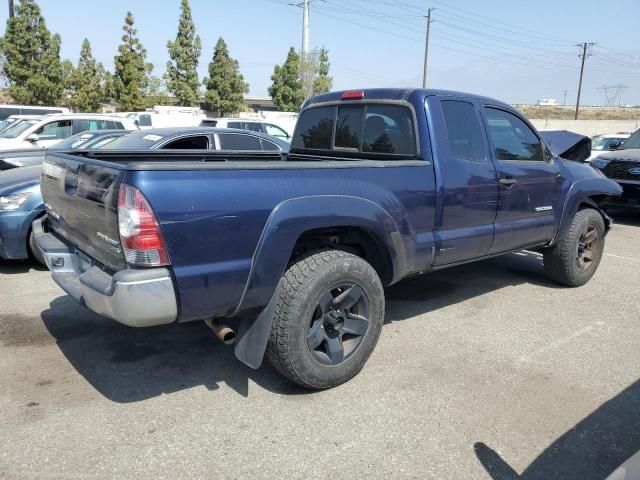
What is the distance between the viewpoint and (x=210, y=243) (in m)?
2.79

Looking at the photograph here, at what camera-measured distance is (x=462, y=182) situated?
4086 mm

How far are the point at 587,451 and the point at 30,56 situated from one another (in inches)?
1507

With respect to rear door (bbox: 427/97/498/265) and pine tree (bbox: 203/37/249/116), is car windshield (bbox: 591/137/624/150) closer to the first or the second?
rear door (bbox: 427/97/498/265)

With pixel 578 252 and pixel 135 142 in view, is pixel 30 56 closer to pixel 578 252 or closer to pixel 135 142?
pixel 135 142

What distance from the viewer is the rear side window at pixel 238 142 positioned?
24.7 feet

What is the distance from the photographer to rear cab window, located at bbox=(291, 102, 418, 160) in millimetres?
4125

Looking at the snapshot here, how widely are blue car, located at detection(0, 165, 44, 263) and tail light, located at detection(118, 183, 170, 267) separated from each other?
3384mm

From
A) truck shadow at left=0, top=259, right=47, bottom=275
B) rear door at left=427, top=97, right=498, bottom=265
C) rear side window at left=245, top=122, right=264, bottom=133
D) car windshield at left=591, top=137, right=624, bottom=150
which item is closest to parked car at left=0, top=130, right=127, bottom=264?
truck shadow at left=0, top=259, right=47, bottom=275

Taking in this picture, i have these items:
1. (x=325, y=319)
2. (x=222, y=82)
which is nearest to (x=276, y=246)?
(x=325, y=319)

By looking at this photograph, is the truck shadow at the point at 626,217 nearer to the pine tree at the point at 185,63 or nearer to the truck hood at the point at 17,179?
the truck hood at the point at 17,179

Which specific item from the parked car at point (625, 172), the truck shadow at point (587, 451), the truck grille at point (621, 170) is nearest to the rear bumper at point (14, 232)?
the truck shadow at point (587, 451)

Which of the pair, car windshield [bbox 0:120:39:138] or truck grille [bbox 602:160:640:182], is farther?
car windshield [bbox 0:120:39:138]

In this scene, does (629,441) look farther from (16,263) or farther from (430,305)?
(16,263)

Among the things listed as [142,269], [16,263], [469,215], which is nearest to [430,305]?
[469,215]
